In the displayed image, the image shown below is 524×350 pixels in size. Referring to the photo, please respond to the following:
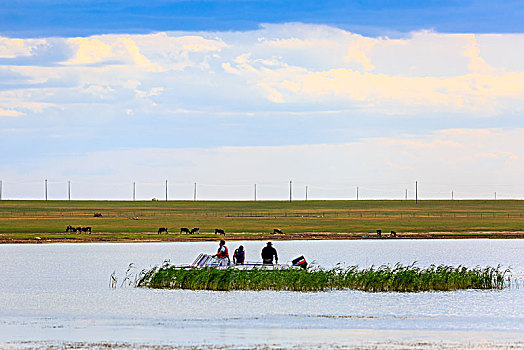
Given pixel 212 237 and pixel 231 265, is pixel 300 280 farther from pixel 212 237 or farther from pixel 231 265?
pixel 212 237

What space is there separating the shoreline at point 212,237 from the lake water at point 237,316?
117ft

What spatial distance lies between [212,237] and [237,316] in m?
66.9

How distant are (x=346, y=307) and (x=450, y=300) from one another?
17.5ft

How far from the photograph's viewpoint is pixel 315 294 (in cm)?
4659

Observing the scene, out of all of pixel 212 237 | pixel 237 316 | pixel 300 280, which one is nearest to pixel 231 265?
pixel 300 280

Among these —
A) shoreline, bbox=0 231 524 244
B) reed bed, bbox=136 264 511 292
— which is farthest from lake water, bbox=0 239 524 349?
shoreline, bbox=0 231 524 244

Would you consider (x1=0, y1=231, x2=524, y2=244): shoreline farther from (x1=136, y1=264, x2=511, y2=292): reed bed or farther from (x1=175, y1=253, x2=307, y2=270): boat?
(x1=136, y1=264, x2=511, y2=292): reed bed

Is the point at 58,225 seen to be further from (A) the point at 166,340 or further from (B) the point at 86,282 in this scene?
(A) the point at 166,340

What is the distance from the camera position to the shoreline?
9825 cm

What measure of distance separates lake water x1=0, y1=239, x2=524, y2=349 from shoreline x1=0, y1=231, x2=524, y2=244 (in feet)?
117

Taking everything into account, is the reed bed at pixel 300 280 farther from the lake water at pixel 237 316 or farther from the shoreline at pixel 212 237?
the shoreline at pixel 212 237

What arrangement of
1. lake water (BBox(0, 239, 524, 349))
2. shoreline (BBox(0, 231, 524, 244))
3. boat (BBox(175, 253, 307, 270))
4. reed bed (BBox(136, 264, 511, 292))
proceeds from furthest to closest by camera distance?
shoreline (BBox(0, 231, 524, 244)) < boat (BBox(175, 253, 307, 270)) < reed bed (BBox(136, 264, 511, 292)) < lake water (BBox(0, 239, 524, 349))

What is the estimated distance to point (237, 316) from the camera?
38.4m

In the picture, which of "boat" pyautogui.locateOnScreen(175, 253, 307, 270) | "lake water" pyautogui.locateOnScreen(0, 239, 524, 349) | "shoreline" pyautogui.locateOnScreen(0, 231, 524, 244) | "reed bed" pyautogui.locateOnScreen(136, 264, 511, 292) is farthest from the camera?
"shoreline" pyautogui.locateOnScreen(0, 231, 524, 244)
